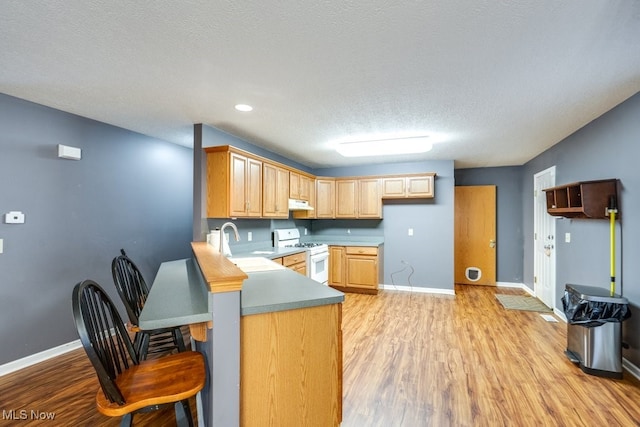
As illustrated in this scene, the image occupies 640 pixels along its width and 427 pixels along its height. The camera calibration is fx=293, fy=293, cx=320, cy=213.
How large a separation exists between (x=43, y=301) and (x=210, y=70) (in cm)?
275

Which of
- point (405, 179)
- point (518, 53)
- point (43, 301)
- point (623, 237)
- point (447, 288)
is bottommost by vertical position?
point (447, 288)

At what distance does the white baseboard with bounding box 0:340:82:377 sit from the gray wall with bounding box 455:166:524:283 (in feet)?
22.5

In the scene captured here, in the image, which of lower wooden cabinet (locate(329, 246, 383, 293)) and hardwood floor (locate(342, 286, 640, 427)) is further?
lower wooden cabinet (locate(329, 246, 383, 293))

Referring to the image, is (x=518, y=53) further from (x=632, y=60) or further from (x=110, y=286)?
(x=110, y=286)

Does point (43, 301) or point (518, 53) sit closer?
point (518, 53)

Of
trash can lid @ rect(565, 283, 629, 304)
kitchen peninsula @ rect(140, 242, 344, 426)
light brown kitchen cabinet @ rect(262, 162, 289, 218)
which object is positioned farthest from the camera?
light brown kitchen cabinet @ rect(262, 162, 289, 218)

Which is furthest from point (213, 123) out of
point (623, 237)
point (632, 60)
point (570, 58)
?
point (623, 237)

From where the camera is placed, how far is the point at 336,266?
5430 mm

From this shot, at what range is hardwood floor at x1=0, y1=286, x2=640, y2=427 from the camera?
6.56ft

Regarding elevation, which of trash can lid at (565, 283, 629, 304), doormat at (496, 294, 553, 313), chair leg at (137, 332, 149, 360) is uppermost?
trash can lid at (565, 283, 629, 304)

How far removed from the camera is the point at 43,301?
283cm

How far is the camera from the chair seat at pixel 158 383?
1.23 m

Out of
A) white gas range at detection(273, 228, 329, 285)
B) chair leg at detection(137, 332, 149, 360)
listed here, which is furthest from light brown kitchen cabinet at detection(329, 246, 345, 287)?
chair leg at detection(137, 332, 149, 360)

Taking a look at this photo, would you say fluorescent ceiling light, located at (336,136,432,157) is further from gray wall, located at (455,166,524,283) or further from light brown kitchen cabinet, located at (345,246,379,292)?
gray wall, located at (455,166,524,283)
